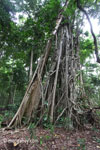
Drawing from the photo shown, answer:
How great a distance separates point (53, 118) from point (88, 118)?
1.26m

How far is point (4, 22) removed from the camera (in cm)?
541

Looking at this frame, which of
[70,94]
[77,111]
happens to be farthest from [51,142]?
[70,94]

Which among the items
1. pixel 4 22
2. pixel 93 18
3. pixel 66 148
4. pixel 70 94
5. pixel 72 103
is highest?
pixel 4 22

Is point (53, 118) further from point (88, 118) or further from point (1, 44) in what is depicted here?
point (1, 44)

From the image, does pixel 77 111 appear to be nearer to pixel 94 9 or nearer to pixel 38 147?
pixel 38 147

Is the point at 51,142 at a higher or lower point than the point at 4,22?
lower

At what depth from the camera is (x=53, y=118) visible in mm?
3447

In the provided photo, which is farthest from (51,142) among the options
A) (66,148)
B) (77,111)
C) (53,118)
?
(77,111)

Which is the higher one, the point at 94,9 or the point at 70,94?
the point at 94,9

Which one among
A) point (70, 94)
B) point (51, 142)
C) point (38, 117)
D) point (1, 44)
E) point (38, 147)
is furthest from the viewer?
point (1, 44)

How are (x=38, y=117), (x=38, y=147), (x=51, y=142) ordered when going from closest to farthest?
(x=38, y=147) < (x=51, y=142) < (x=38, y=117)

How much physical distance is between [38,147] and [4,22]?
5672 mm

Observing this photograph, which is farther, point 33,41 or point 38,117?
point 33,41

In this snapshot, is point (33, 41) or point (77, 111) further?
point (33, 41)
